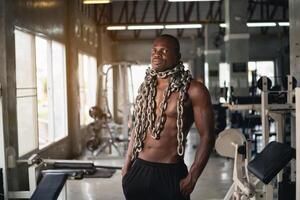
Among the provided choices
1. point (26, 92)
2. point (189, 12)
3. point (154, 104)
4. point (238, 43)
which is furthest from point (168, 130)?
point (189, 12)

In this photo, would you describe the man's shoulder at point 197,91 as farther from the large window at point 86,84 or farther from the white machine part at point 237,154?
Answer: the large window at point 86,84

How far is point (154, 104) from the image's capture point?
2.74 m

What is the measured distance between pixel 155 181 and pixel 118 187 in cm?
402

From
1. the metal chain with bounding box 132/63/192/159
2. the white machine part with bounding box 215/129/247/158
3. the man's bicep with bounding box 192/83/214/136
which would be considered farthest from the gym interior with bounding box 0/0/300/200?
the metal chain with bounding box 132/63/192/159

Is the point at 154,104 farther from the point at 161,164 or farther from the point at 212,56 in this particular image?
the point at 212,56

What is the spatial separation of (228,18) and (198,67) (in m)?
7.33

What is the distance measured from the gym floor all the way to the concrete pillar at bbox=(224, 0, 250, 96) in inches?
147

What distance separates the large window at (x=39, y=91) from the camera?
633cm

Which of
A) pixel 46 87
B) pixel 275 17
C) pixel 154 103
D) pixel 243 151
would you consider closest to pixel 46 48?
pixel 46 87

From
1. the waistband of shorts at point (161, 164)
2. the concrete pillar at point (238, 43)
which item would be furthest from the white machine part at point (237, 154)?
the concrete pillar at point (238, 43)

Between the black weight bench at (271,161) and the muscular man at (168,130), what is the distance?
1.05 meters

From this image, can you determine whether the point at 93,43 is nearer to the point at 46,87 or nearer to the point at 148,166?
the point at 46,87

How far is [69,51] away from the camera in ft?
30.7

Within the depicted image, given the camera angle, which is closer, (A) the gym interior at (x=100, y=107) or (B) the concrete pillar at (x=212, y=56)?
(A) the gym interior at (x=100, y=107)
